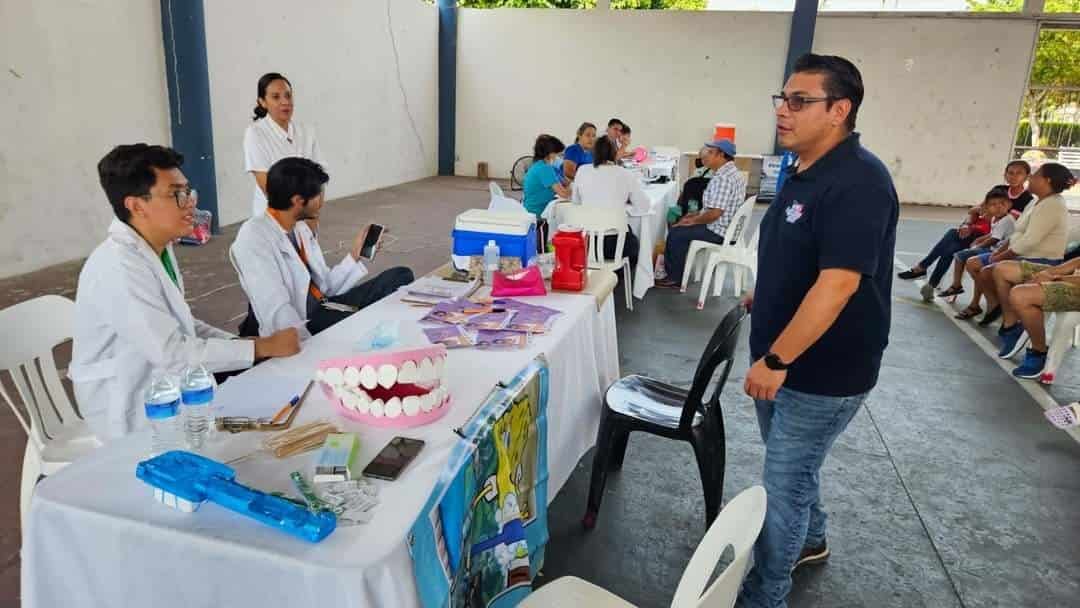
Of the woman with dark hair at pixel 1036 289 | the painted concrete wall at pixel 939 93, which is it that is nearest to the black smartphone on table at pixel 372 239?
the woman with dark hair at pixel 1036 289

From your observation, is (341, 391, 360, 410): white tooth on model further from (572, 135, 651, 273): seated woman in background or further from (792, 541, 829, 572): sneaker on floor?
(572, 135, 651, 273): seated woman in background

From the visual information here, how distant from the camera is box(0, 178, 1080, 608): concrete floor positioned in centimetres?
217

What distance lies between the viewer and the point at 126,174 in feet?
6.01

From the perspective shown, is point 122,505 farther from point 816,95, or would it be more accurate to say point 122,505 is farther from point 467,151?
point 467,151

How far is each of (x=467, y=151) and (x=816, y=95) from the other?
Answer: 10659mm

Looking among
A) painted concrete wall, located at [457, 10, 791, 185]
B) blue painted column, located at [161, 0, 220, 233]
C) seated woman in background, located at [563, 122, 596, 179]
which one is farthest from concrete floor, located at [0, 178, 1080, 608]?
painted concrete wall, located at [457, 10, 791, 185]

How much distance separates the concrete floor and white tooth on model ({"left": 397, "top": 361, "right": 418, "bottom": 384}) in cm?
99

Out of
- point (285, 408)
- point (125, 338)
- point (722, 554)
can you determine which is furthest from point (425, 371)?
point (125, 338)

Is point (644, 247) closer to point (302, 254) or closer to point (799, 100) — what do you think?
point (302, 254)

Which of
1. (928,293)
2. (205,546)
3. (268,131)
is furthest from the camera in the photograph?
(928,293)

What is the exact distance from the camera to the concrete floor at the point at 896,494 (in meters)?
2.17

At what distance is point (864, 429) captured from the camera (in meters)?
3.23

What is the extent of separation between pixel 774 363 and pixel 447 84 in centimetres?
1085

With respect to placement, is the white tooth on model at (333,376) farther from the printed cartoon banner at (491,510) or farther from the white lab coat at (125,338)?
the white lab coat at (125,338)
